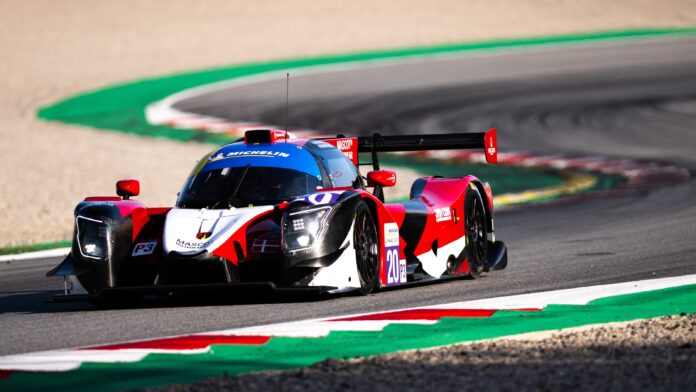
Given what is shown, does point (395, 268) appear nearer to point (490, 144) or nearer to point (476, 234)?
point (476, 234)

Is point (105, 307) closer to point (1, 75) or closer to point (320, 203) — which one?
point (320, 203)

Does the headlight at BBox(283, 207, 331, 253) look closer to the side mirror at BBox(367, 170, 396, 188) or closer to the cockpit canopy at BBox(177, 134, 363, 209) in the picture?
the cockpit canopy at BBox(177, 134, 363, 209)

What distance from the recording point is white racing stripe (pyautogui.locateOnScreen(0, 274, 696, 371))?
6695 mm

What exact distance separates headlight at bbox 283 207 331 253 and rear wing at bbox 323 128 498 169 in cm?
254

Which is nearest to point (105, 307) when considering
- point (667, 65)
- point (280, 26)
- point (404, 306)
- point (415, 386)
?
point (404, 306)

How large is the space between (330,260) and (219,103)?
21.3m

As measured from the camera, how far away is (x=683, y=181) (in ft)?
63.1

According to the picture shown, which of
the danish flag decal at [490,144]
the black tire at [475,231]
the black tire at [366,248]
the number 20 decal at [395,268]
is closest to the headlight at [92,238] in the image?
the black tire at [366,248]

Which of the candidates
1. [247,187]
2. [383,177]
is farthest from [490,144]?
[247,187]

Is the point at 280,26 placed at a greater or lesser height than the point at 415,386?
greater

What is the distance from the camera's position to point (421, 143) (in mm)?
11586

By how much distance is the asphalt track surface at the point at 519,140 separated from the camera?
8750 millimetres

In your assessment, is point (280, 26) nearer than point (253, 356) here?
No

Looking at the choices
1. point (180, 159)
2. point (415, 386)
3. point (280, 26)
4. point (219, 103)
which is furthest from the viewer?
point (280, 26)
